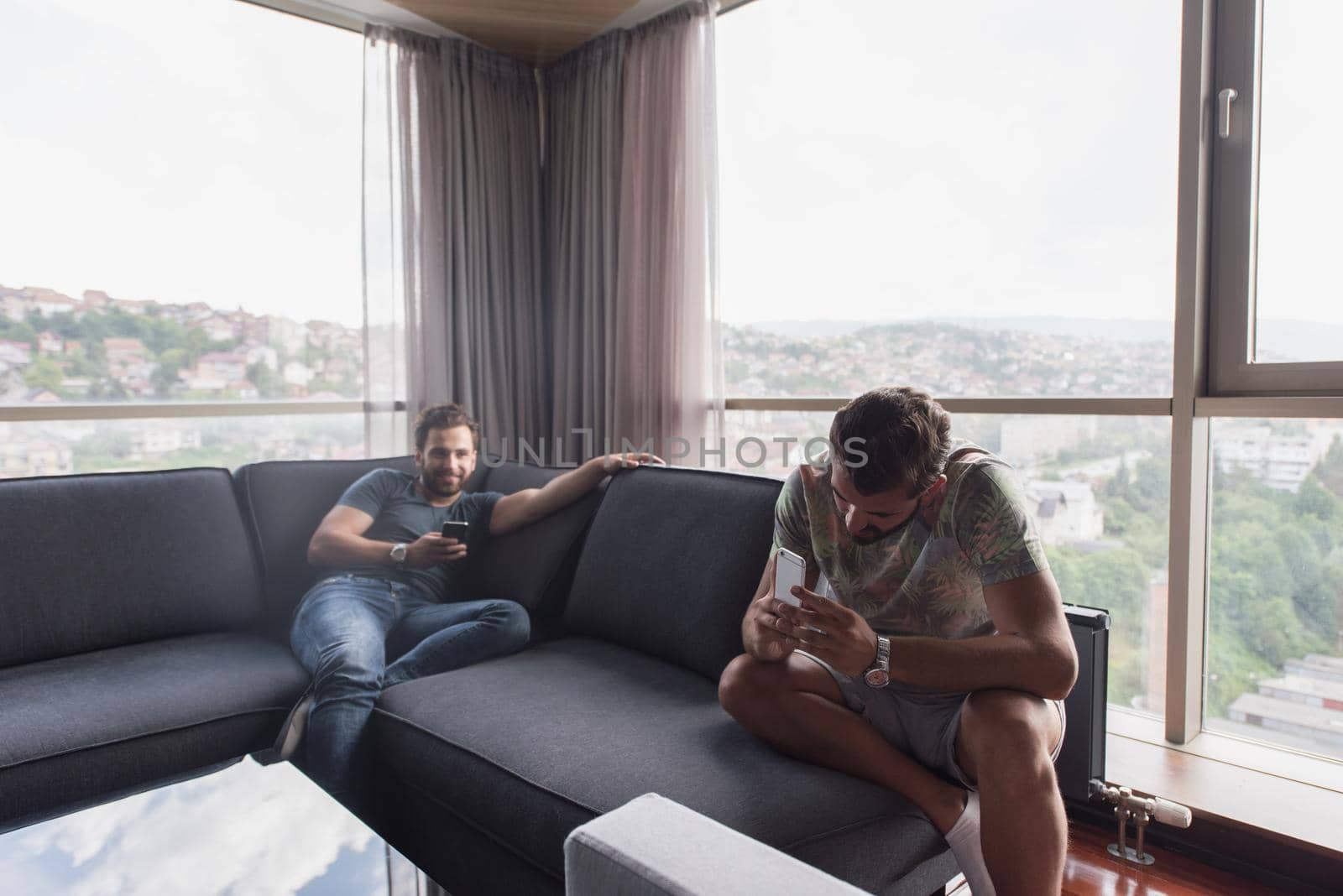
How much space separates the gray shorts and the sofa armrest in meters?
0.63

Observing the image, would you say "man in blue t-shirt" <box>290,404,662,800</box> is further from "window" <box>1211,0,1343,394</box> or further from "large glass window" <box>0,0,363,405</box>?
"window" <box>1211,0,1343,394</box>

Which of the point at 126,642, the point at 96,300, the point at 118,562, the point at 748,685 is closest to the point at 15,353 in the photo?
the point at 96,300

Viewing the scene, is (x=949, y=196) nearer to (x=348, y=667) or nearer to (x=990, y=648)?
(x=990, y=648)

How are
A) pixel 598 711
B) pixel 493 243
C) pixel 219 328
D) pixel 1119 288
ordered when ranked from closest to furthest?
pixel 598 711 < pixel 1119 288 < pixel 219 328 < pixel 493 243

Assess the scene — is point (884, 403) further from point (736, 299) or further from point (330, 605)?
point (736, 299)

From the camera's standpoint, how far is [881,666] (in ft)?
4.58


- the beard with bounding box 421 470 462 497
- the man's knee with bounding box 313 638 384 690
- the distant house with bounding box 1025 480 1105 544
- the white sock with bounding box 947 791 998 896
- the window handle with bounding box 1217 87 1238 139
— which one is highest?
the window handle with bounding box 1217 87 1238 139

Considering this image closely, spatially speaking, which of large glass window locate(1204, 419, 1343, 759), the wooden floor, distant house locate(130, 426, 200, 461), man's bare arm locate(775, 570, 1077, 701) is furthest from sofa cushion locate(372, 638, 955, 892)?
distant house locate(130, 426, 200, 461)

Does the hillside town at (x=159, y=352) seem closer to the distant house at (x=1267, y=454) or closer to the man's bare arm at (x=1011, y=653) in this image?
the man's bare arm at (x=1011, y=653)

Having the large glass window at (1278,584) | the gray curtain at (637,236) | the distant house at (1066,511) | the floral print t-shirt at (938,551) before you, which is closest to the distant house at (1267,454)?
the large glass window at (1278,584)

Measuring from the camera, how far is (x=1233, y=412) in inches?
83.7

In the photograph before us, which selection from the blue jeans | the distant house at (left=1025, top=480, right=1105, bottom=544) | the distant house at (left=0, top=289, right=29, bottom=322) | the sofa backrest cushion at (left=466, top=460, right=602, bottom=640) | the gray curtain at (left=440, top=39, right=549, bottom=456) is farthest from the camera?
the gray curtain at (left=440, top=39, right=549, bottom=456)

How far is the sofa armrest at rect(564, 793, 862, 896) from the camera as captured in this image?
748 millimetres

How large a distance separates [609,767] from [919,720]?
1.70 feet
